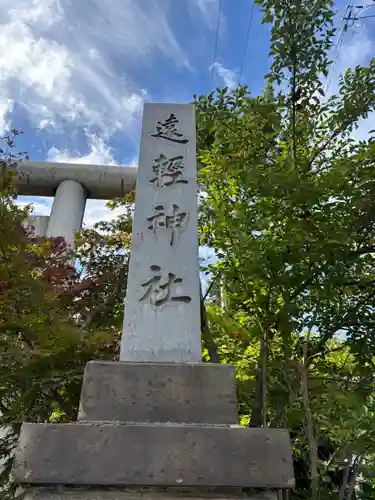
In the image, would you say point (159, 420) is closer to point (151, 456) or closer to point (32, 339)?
point (151, 456)

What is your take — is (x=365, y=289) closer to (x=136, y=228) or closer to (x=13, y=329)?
(x=136, y=228)

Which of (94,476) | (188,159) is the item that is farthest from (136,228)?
(94,476)

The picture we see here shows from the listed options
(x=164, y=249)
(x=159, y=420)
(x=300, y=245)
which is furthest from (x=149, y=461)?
(x=300, y=245)

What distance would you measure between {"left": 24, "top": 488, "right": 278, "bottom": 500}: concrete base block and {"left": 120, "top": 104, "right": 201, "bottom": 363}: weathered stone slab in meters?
0.80

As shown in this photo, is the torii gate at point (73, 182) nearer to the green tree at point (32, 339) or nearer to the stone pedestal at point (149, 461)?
the green tree at point (32, 339)

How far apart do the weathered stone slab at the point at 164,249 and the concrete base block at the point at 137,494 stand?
80 cm

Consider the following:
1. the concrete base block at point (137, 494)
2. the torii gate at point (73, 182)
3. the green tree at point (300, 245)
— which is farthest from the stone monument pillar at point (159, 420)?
the torii gate at point (73, 182)

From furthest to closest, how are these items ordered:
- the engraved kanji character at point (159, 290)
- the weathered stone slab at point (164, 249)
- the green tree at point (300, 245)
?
the green tree at point (300, 245) < the engraved kanji character at point (159, 290) < the weathered stone slab at point (164, 249)

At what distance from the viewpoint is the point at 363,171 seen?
13.0 ft

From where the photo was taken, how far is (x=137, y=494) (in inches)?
69.9

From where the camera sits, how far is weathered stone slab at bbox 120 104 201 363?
8.40 ft

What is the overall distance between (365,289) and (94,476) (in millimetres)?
3516

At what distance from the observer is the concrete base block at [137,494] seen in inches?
69.3

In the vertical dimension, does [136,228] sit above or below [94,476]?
above
